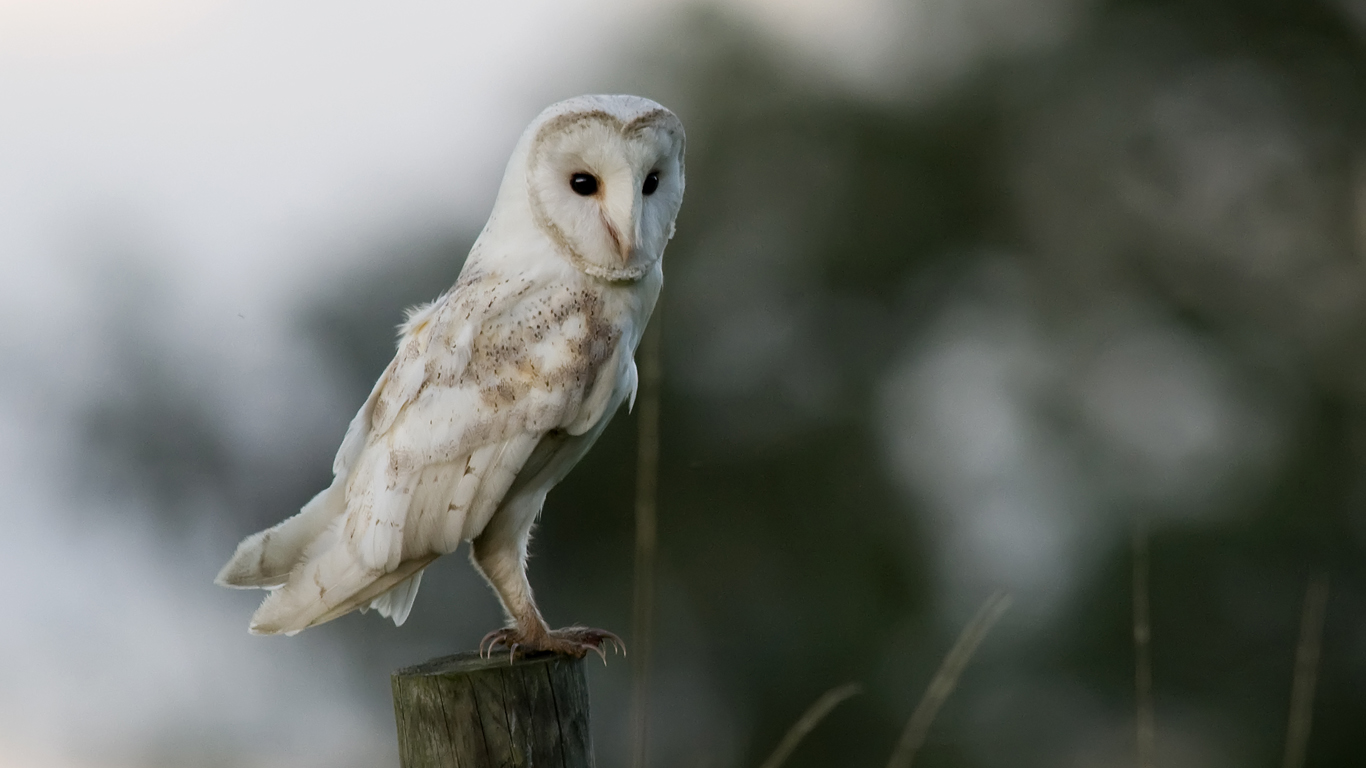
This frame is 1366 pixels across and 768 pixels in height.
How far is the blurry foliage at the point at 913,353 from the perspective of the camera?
24.7 feet

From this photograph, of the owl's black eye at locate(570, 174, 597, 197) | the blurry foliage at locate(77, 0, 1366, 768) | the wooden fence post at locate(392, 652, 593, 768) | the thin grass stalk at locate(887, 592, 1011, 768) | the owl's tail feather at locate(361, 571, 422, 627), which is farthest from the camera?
the blurry foliage at locate(77, 0, 1366, 768)

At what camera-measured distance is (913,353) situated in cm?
919

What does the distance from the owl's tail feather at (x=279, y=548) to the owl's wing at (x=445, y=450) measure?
0.09ft

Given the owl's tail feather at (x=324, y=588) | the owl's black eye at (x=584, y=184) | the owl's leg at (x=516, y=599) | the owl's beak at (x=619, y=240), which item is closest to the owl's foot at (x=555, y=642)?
the owl's leg at (x=516, y=599)

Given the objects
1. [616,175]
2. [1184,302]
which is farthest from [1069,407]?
[616,175]

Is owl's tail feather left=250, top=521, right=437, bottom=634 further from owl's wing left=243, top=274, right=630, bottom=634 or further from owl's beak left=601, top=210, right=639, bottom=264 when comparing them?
owl's beak left=601, top=210, right=639, bottom=264

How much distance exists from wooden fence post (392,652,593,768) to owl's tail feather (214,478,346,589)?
0.48 meters

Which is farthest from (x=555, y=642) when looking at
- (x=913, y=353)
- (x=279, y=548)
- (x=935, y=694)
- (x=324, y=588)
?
(x=913, y=353)

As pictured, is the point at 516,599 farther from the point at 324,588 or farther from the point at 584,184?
the point at 584,184

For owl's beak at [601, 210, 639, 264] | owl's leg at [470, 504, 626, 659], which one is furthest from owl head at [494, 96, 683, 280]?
owl's leg at [470, 504, 626, 659]

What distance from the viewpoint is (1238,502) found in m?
7.98

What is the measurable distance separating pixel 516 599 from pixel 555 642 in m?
0.15

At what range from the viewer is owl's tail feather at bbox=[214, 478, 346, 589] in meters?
2.26

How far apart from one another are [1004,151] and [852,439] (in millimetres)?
2919
